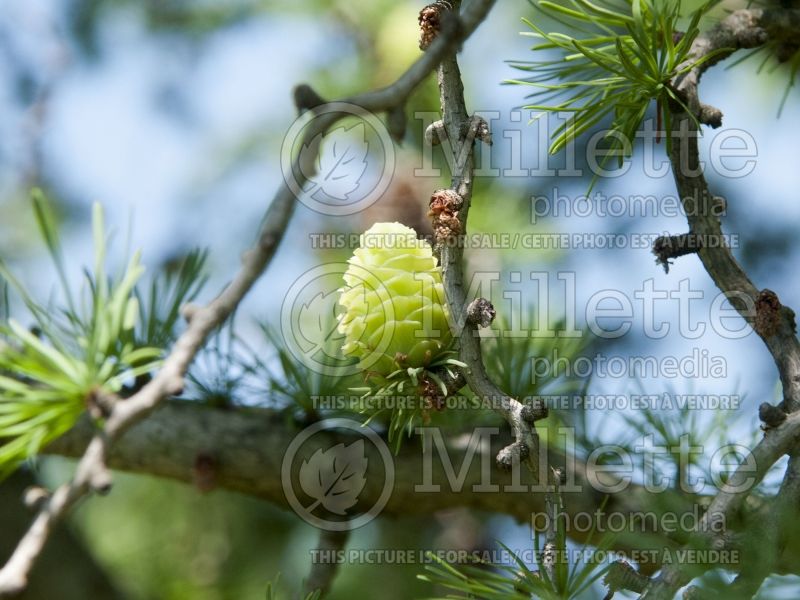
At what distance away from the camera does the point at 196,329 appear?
52cm

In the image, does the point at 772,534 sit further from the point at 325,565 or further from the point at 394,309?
the point at 325,565

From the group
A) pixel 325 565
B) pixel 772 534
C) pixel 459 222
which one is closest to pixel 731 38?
pixel 459 222

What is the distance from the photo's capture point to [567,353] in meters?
1.10

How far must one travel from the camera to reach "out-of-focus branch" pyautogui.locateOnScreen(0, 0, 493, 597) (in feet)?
1.57

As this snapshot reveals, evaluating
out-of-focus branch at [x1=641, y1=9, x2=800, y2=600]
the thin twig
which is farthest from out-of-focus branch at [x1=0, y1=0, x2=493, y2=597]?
out-of-focus branch at [x1=641, y1=9, x2=800, y2=600]

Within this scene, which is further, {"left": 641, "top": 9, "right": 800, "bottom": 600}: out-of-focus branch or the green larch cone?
the green larch cone

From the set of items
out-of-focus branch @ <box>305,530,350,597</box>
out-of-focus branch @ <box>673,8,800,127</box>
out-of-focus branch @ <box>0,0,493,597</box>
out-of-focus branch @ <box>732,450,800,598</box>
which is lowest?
out-of-focus branch @ <box>305,530,350,597</box>

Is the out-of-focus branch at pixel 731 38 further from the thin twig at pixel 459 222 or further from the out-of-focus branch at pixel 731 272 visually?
the thin twig at pixel 459 222

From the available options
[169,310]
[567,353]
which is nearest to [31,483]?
[169,310]

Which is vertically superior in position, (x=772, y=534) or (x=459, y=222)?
(x=459, y=222)

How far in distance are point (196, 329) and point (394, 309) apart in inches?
8.5

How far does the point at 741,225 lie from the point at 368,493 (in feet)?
3.41

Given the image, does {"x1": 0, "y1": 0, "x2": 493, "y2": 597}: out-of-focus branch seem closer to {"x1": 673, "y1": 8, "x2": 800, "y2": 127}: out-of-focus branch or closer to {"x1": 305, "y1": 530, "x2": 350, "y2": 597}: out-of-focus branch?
{"x1": 673, "y1": 8, "x2": 800, "y2": 127}: out-of-focus branch

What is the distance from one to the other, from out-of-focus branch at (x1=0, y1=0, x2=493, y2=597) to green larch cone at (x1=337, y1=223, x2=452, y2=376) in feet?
0.54
